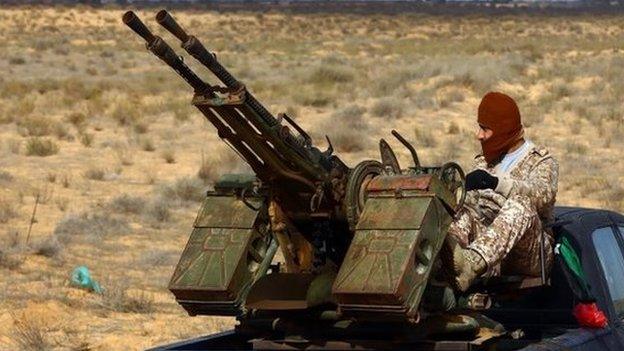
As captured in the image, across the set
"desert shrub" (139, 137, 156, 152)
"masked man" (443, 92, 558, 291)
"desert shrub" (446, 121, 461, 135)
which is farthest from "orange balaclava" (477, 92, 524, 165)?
"desert shrub" (446, 121, 461, 135)

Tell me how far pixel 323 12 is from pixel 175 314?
10688 centimetres

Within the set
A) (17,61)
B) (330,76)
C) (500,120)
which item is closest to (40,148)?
(330,76)

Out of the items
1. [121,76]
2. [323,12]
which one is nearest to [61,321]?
[121,76]

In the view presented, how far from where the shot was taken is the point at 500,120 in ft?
21.7

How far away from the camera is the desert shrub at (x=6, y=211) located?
733 inches

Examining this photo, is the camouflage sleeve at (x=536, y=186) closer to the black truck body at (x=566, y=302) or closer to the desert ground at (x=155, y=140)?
the black truck body at (x=566, y=302)

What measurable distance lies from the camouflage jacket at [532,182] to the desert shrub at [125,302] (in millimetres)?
6149

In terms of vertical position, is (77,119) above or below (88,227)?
above

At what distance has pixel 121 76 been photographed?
4784 cm

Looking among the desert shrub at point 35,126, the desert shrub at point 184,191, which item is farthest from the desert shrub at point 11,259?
the desert shrub at point 35,126

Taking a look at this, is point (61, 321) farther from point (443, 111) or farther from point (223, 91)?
point (443, 111)

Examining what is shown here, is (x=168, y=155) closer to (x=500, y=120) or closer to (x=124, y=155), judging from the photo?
(x=124, y=155)

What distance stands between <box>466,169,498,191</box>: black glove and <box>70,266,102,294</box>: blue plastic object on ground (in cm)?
753

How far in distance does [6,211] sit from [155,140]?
1022cm
